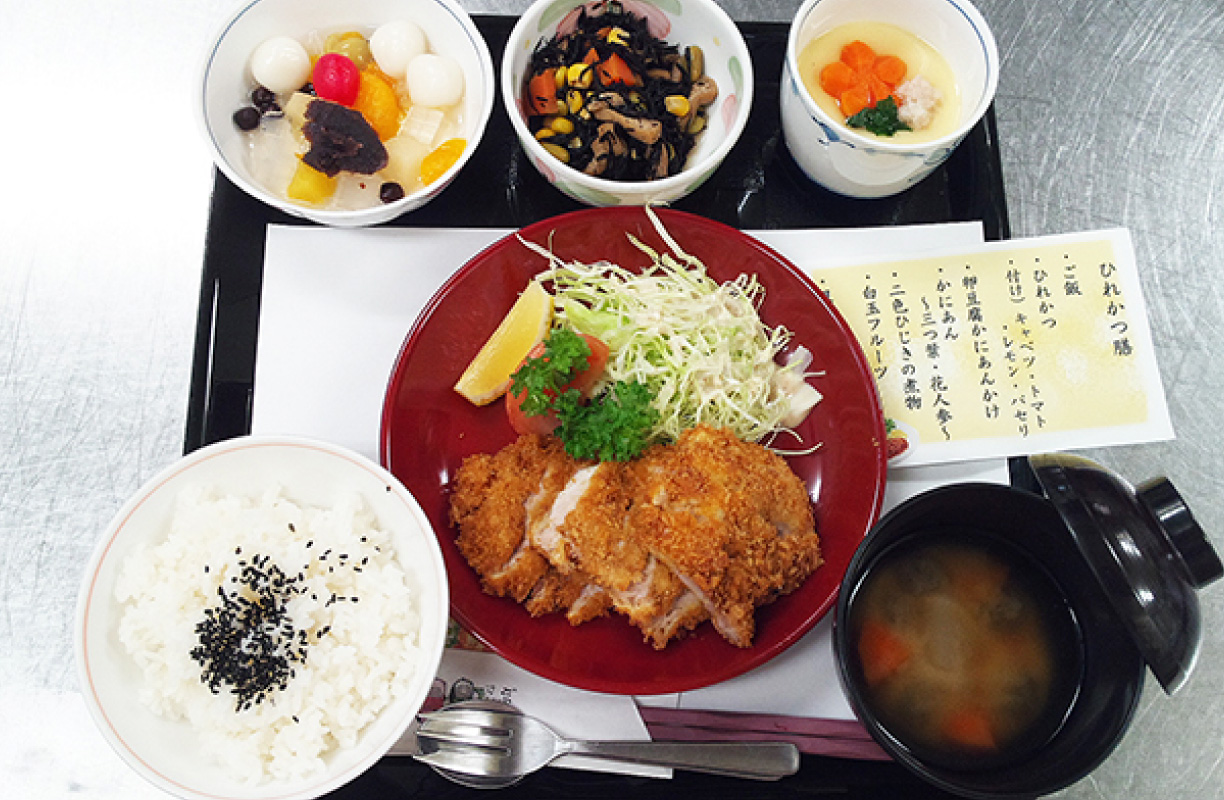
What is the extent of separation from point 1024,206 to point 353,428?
2.17m

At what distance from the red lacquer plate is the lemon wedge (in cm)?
5

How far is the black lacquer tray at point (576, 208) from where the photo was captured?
2.12 meters

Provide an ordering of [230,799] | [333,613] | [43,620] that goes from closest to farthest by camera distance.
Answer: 1. [230,799]
2. [333,613]
3. [43,620]

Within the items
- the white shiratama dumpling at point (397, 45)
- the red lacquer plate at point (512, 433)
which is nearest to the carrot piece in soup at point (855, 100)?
the red lacquer plate at point (512, 433)

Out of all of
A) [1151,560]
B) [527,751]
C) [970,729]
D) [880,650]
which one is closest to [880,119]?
[1151,560]

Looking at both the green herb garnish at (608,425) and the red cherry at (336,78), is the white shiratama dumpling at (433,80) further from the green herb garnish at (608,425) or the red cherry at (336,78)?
the green herb garnish at (608,425)

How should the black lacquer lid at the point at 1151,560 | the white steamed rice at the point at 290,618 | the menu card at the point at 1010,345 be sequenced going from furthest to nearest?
the menu card at the point at 1010,345 → the white steamed rice at the point at 290,618 → the black lacquer lid at the point at 1151,560

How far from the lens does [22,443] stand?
2.42m

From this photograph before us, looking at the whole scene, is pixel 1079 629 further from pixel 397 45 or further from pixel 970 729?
pixel 397 45

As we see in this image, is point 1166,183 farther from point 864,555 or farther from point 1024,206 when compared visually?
point 864,555

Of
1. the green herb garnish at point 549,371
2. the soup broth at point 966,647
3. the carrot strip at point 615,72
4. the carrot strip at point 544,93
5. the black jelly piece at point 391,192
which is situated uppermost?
the carrot strip at point 615,72

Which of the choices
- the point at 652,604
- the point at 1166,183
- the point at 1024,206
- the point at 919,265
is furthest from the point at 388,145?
the point at 1166,183

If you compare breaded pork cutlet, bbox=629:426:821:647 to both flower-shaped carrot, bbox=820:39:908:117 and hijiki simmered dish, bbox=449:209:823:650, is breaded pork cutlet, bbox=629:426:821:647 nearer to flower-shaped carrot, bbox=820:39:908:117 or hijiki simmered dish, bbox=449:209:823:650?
hijiki simmered dish, bbox=449:209:823:650

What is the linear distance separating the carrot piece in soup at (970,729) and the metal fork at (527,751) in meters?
0.39
